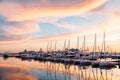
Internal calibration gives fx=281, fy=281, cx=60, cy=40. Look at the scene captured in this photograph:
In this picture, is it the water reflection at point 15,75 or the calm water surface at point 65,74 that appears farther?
the water reflection at point 15,75

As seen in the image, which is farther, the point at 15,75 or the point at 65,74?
the point at 15,75

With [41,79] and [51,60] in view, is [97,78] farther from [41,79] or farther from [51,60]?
[51,60]

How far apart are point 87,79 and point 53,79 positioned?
19.0 ft

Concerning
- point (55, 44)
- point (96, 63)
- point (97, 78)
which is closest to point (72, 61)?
point (96, 63)

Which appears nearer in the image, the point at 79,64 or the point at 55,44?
the point at 79,64

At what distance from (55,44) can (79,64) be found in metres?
56.1

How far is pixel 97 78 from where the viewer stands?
48531 mm

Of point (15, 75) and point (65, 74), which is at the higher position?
point (65, 74)

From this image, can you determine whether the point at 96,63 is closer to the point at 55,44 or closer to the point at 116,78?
the point at 116,78

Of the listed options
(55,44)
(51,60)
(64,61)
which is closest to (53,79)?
(64,61)

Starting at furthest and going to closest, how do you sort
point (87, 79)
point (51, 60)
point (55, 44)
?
point (55, 44)
point (51, 60)
point (87, 79)

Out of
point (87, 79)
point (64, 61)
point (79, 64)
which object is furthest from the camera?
point (64, 61)

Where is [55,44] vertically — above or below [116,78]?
above

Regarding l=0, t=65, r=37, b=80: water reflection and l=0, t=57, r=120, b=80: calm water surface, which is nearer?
l=0, t=57, r=120, b=80: calm water surface
